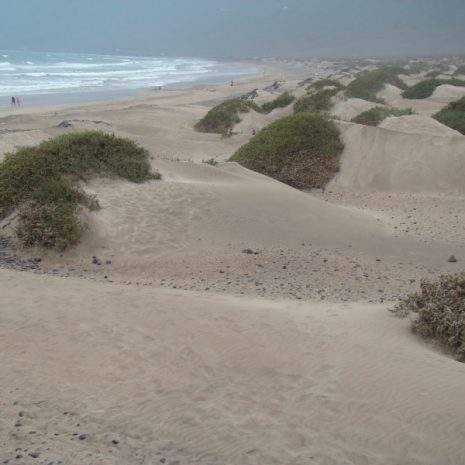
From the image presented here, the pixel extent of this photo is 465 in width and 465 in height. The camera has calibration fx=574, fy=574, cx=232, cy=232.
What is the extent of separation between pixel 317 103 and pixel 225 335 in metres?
21.0

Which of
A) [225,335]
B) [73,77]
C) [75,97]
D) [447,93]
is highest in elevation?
[447,93]

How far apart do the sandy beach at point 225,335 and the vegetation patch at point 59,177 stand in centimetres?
25

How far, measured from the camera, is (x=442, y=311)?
5.59 meters

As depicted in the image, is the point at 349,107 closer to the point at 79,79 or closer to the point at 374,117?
the point at 374,117

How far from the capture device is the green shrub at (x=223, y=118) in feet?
81.0

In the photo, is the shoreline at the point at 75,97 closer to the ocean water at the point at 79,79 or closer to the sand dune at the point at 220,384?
the ocean water at the point at 79,79

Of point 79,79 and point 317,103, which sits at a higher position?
point 317,103

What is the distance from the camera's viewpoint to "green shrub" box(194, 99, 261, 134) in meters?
24.7

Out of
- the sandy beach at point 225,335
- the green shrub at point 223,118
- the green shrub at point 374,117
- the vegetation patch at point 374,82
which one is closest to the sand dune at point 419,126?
the green shrub at point 374,117

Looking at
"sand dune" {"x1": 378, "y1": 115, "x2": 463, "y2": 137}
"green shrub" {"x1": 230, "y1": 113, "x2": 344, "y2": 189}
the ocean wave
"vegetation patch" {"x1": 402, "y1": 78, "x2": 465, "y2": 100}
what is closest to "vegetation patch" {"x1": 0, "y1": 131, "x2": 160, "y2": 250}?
"green shrub" {"x1": 230, "y1": 113, "x2": 344, "y2": 189}

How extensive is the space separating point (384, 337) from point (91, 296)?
3.23m

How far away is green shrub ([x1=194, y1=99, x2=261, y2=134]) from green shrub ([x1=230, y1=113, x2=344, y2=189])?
27.9ft

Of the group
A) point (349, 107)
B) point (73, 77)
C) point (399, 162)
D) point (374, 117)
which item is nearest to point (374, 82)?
point (349, 107)

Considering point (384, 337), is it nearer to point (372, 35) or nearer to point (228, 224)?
point (228, 224)
